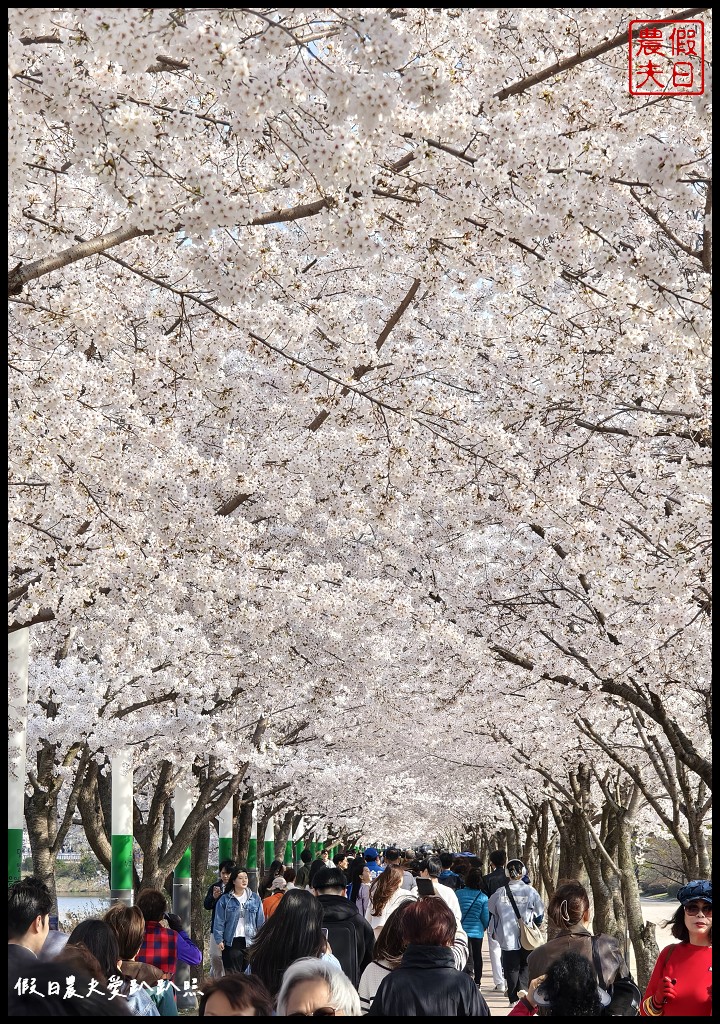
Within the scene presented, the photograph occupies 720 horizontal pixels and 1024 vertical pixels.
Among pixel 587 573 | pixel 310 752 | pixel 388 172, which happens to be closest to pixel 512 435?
pixel 587 573

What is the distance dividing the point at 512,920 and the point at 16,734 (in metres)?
6.57

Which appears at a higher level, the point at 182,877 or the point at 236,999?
the point at 236,999

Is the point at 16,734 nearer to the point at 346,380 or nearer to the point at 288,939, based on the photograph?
the point at 346,380

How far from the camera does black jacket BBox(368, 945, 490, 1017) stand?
4.76 m

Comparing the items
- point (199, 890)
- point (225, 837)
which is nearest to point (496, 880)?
point (199, 890)

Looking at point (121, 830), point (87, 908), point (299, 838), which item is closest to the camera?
point (121, 830)

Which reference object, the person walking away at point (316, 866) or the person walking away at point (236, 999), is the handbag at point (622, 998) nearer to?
the person walking away at point (236, 999)

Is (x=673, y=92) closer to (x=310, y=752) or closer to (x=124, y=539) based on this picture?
(x=124, y=539)

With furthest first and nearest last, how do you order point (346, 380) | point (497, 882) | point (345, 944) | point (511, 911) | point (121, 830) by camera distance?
point (121, 830) < point (497, 882) < point (511, 911) < point (345, 944) < point (346, 380)

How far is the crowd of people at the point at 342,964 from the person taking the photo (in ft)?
12.4

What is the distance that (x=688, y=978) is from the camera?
19.7 ft

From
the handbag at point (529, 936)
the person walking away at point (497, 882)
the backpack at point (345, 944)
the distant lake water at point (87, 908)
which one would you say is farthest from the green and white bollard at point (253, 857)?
the backpack at point (345, 944)

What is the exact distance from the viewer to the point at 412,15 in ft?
18.0

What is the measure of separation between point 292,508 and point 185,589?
1.33 meters
